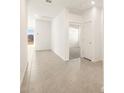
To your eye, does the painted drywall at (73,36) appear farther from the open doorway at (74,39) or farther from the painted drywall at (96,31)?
the painted drywall at (96,31)

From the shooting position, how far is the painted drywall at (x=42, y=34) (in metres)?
8.29

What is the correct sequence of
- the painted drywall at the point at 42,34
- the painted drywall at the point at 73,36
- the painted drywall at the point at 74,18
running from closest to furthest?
the painted drywall at the point at 74,18
the painted drywall at the point at 73,36
the painted drywall at the point at 42,34

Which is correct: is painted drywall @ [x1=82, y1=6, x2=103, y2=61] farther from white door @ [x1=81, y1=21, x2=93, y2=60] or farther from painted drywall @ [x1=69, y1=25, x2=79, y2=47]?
painted drywall @ [x1=69, y1=25, x2=79, y2=47]

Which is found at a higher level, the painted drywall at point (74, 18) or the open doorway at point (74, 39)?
the painted drywall at point (74, 18)

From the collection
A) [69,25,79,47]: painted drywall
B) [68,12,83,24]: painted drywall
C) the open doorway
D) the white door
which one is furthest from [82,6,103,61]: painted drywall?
[69,25,79,47]: painted drywall

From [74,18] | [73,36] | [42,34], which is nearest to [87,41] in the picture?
[74,18]

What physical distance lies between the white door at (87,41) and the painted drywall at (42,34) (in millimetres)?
3939

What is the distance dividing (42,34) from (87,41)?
453 centimetres

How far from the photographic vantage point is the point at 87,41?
527 cm

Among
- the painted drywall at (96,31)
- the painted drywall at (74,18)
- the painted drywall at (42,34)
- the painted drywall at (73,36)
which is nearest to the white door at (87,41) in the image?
the painted drywall at (96,31)
